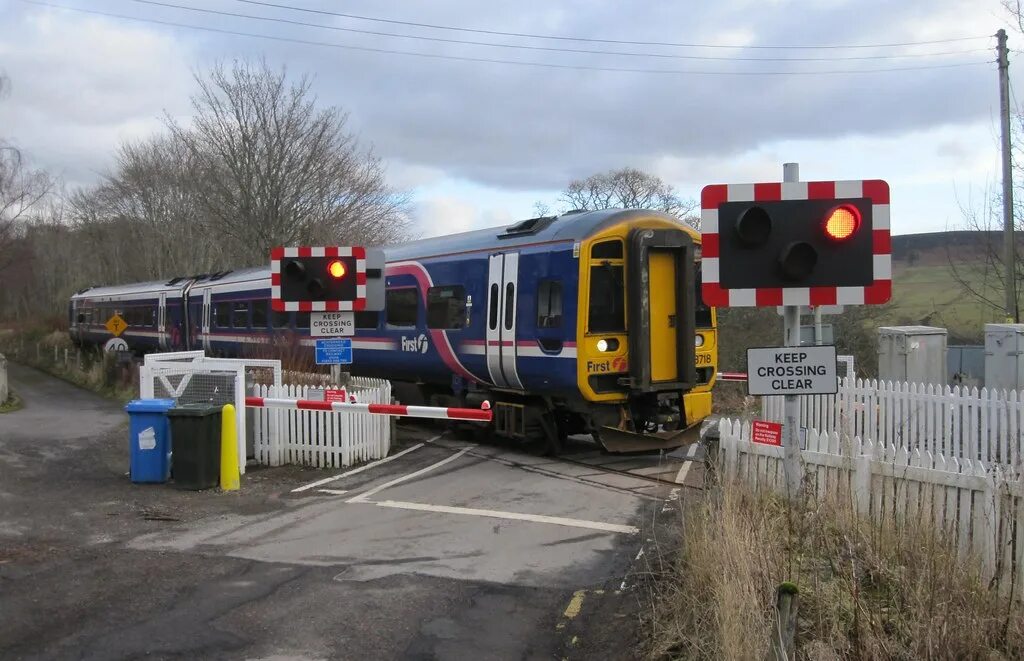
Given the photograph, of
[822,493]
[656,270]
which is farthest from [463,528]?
[656,270]

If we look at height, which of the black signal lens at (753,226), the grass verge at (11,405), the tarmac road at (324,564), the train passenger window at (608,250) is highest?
the train passenger window at (608,250)

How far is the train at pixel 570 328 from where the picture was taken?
415 inches

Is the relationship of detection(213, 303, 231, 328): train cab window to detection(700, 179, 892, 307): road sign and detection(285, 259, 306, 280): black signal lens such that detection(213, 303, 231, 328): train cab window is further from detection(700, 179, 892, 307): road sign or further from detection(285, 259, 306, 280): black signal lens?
detection(700, 179, 892, 307): road sign

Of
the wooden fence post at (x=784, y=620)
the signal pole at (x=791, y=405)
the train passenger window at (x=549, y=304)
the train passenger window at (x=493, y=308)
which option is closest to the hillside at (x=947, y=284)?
the train passenger window at (x=549, y=304)

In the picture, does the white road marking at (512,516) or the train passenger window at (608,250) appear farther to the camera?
the train passenger window at (608,250)

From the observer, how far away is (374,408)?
989 cm

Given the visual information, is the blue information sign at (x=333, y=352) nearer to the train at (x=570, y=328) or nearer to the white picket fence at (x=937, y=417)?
the train at (x=570, y=328)

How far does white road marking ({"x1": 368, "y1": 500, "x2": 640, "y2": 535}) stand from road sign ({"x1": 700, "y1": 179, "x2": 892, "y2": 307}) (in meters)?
3.09

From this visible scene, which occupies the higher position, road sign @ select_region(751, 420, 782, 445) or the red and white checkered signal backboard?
the red and white checkered signal backboard

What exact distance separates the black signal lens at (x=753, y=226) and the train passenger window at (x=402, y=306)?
908 cm

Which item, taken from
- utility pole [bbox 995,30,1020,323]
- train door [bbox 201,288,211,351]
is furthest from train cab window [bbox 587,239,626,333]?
train door [bbox 201,288,211,351]

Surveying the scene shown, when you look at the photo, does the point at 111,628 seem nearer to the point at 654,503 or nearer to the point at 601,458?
the point at 654,503

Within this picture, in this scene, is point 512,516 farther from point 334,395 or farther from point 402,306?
point 402,306

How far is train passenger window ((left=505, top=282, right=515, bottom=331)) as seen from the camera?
450 inches
